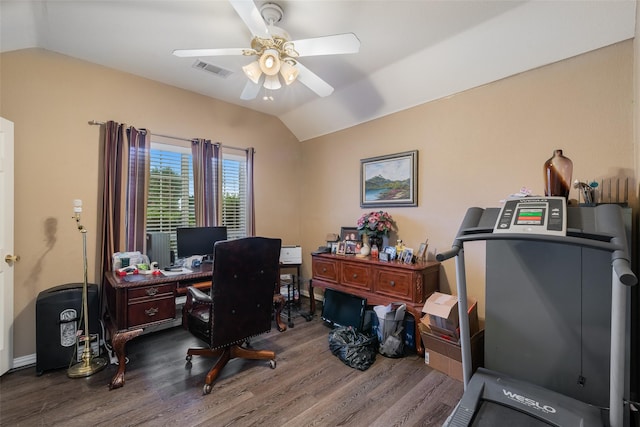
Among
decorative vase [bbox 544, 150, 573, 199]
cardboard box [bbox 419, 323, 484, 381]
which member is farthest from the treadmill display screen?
cardboard box [bbox 419, 323, 484, 381]

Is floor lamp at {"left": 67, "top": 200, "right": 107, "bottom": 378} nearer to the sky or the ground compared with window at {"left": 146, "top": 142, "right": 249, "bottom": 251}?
nearer to the ground

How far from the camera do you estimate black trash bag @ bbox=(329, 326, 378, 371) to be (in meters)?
2.44

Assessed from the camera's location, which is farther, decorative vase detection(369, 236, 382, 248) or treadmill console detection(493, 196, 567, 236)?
decorative vase detection(369, 236, 382, 248)

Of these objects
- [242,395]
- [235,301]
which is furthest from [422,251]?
[242,395]

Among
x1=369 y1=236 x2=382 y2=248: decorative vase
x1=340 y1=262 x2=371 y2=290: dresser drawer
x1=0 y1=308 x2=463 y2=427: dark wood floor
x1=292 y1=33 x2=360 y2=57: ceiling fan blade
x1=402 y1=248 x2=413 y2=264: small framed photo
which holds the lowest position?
x1=0 y1=308 x2=463 y2=427: dark wood floor

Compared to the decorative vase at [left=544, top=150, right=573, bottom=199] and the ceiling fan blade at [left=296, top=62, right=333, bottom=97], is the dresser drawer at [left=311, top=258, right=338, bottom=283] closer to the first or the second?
the ceiling fan blade at [left=296, top=62, right=333, bottom=97]

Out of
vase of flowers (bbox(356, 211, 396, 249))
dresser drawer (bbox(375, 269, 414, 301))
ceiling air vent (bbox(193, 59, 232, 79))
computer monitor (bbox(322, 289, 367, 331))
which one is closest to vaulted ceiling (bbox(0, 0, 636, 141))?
ceiling air vent (bbox(193, 59, 232, 79))

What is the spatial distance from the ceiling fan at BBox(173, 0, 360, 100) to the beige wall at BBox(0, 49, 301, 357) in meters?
1.53

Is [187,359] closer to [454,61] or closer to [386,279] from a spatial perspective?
[386,279]

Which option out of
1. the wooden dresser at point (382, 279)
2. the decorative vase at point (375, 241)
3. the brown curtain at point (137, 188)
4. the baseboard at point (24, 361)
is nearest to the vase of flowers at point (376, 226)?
the decorative vase at point (375, 241)

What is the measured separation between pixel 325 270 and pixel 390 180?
4.57 feet

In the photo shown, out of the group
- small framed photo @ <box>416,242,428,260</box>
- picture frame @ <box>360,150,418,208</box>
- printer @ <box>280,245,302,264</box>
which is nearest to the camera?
small framed photo @ <box>416,242,428,260</box>

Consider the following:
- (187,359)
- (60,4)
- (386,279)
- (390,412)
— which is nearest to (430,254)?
(386,279)

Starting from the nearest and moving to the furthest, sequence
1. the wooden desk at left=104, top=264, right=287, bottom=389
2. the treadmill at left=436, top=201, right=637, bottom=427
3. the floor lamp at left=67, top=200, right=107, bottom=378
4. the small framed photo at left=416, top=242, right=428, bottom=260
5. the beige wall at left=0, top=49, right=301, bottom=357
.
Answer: the treadmill at left=436, top=201, right=637, bottom=427 → the wooden desk at left=104, top=264, right=287, bottom=389 → the floor lamp at left=67, top=200, right=107, bottom=378 → the beige wall at left=0, top=49, right=301, bottom=357 → the small framed photo at left=416, top=242, right=428, bottom=260
